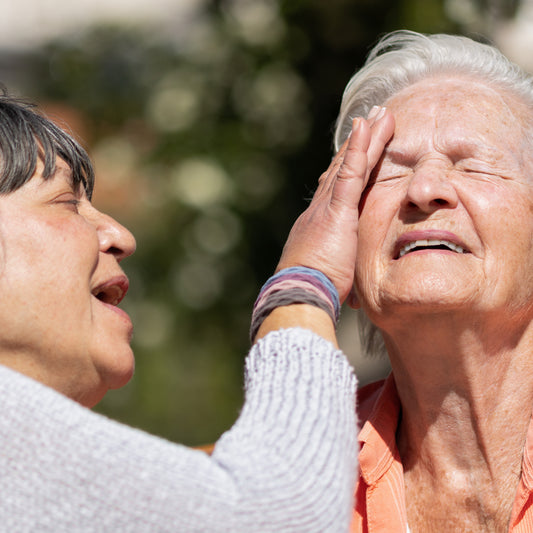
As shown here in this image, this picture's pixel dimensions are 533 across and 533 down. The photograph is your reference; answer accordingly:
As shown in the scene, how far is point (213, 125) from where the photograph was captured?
174 inches

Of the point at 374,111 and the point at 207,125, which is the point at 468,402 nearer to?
the point at 374,111

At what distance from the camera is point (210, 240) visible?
448cm

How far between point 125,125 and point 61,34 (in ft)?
2.93

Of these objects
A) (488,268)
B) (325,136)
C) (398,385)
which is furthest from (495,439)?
(325,136)

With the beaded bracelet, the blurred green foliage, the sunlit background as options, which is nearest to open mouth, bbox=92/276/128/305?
the beaded bracelet

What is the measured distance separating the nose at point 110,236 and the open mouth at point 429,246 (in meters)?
0.84

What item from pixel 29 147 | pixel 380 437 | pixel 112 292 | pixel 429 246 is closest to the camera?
pixel 29 147

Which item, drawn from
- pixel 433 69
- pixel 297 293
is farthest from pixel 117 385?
pixel 433 69

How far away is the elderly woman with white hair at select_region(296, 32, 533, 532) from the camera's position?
224 cm

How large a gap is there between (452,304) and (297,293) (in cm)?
61

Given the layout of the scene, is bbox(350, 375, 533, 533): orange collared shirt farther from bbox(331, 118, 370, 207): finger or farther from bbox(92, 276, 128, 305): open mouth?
bbox(92, 276, 128, 305): open mouth

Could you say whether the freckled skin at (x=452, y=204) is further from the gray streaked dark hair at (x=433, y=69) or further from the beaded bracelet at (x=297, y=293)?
the beaded bracelet at (x=297, y=293)

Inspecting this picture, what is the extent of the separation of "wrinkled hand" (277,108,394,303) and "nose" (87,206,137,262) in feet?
1.56

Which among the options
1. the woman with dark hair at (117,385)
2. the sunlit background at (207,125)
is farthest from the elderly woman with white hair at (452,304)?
the sunlit background at (207,125)
